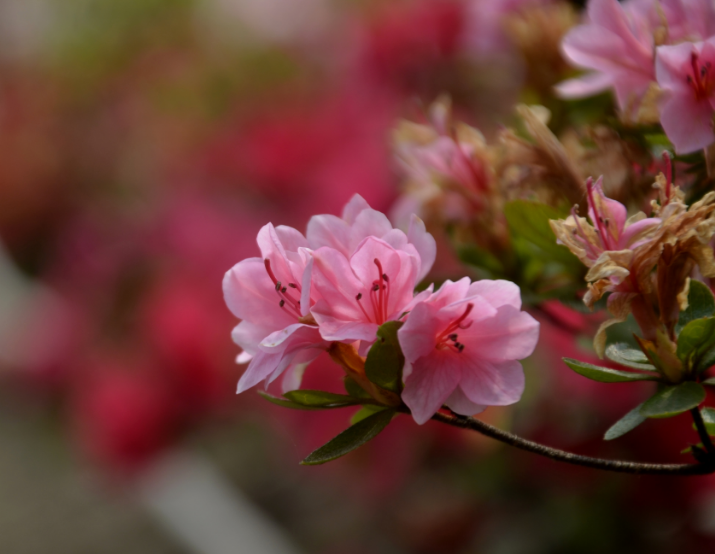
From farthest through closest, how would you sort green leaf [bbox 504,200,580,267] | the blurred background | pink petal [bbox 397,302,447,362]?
the blurred background
green leaf [bbox 504,200,580,267]
pink petal [bbox 397,302,447,362]

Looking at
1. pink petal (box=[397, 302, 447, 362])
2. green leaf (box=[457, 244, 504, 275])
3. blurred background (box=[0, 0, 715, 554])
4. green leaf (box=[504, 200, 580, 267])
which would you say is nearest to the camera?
pink petal (box=[397, 302, 447, 362])

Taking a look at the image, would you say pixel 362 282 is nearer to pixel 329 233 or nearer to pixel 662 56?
pixel 329 233

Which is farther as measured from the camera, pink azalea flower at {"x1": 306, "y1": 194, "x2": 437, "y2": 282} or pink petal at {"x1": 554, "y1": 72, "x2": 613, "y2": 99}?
pink petal at {"x1": 554, "y1": 72, "x2": 613, "y2": 99}

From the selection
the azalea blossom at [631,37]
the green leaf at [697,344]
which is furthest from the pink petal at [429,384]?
the azalea blossom at [631,37]

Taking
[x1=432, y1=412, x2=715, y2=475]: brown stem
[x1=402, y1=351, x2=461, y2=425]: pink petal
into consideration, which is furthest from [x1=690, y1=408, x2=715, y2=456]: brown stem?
[x1=402, y1=351, x2=461, y2=425]: pink petal


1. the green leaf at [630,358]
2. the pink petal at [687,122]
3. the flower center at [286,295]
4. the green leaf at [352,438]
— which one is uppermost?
the flower center at [286,295]

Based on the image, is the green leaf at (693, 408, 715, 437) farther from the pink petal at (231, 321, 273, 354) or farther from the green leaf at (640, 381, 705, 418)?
the pink petal at (231, 321, 273, 354)

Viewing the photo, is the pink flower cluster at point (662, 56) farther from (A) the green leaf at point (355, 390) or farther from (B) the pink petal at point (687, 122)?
(A) the green leaf at point (355, 390)
